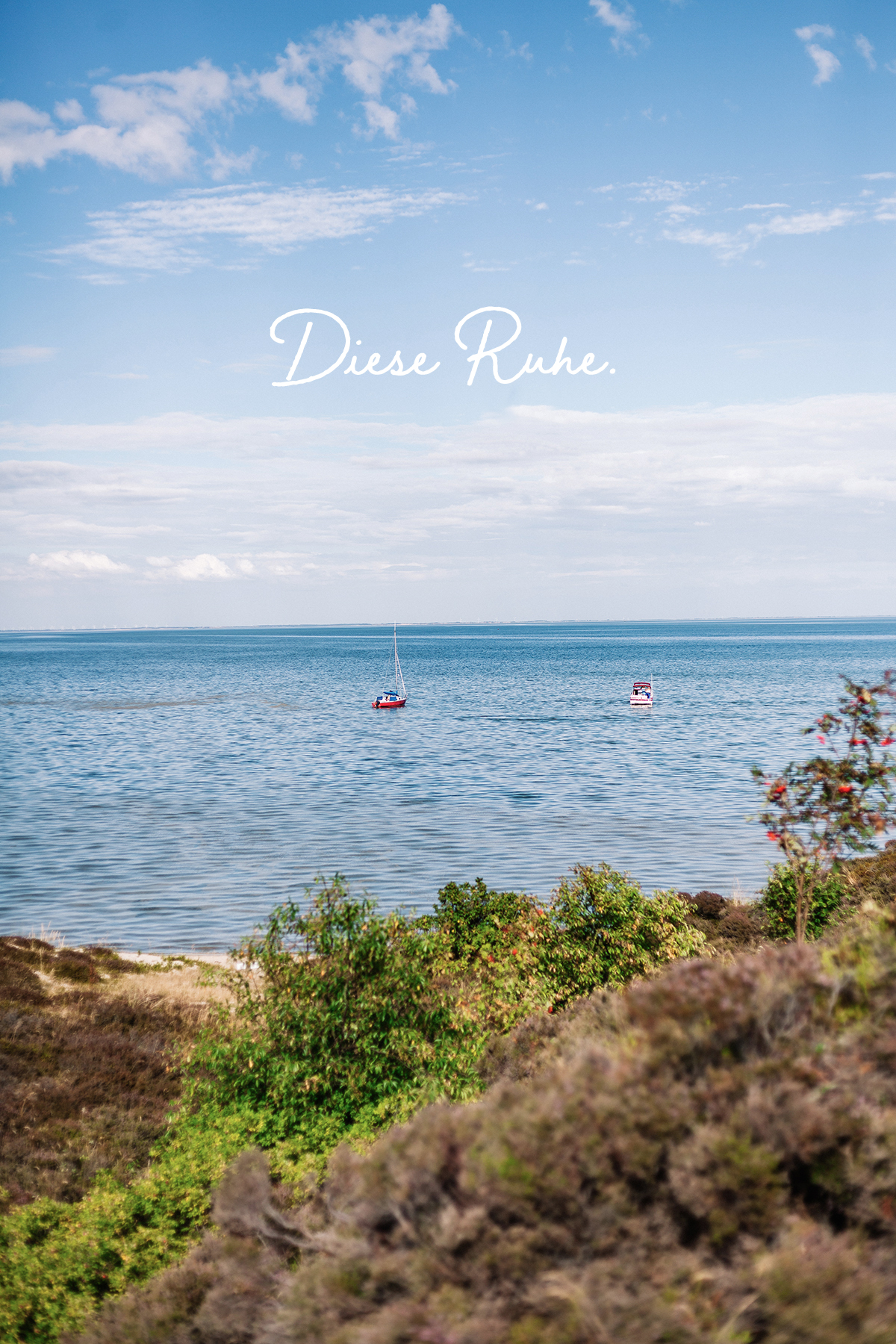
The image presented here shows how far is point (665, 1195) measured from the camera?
473 centimetres

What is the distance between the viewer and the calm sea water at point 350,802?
3147 centimetres

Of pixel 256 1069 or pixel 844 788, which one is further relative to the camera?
pixel 844 788

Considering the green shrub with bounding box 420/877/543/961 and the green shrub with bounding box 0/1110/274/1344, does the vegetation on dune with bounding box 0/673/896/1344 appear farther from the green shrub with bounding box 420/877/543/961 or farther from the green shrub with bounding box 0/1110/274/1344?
the green shrub with bounding box 420/877/543/961

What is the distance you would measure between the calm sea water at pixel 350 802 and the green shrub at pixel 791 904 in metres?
9.93

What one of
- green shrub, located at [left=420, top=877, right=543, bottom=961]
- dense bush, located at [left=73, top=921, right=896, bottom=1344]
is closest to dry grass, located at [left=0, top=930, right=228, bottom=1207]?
green shrub, located at [left=420, top=877, right=543, bottom=961]

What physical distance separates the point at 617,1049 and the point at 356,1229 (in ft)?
6.29

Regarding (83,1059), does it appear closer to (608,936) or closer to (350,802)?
(608,936)

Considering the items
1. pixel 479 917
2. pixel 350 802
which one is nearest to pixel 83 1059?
pixel 479 917

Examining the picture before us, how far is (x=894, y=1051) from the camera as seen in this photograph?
5.01 metres

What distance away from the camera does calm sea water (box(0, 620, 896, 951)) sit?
103ft

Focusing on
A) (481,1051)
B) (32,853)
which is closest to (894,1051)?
(481,1051)

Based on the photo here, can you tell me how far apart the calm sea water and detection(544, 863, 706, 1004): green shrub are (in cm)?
1283

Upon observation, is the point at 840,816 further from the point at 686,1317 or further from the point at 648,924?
the point at 686,1317

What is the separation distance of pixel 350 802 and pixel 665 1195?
43330mm
